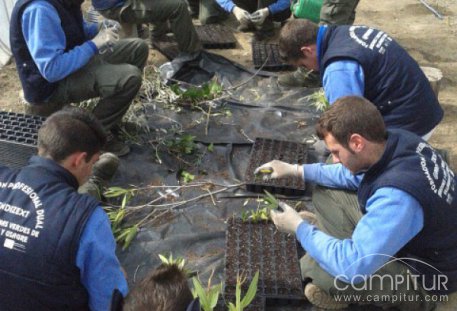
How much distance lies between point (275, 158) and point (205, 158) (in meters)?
0.61

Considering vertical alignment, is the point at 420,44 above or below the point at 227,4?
below

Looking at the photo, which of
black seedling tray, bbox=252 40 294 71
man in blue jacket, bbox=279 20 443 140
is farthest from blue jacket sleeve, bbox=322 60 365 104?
black seedling tray, bbox=252 40 294 71

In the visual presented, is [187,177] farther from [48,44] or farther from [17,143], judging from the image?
[48,44]

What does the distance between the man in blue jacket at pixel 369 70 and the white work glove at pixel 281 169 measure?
0.52 metres

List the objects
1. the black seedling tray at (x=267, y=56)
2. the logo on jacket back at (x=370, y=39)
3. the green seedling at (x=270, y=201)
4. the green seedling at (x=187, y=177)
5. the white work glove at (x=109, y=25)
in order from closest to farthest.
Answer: the logo on jacket back at (x=370, y=39) → the green seedling at (x=270, y=201) → the green seedling at (x=187, y=177) → the white work glove at (x=109, y=25) → the black seedling tray at (x=267, y=56)

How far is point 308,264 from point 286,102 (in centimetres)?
232

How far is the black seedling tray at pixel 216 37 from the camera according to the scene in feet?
19.4

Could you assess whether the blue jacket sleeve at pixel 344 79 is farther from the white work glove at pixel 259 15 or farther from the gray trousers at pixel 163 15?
the white work glove at pixel 259 15

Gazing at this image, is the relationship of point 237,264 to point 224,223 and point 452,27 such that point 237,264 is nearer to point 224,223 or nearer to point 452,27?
point 224,223

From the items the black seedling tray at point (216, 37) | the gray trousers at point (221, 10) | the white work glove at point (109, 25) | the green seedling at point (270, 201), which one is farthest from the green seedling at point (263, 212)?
the gray trousers at point (221, 10)

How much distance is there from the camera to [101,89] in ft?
13.3

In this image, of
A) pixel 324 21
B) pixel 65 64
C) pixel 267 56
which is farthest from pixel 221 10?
pixel 65 64

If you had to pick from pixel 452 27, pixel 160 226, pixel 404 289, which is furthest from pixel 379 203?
pixel 452 27

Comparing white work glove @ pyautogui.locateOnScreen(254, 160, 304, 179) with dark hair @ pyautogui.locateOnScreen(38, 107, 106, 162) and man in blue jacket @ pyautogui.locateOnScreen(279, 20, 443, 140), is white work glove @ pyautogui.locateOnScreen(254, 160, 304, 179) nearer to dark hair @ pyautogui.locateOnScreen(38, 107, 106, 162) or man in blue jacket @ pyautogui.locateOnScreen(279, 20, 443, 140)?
man in blue jacket @ pyautogui.locateOnScreen(279, 20, 443, 140)
